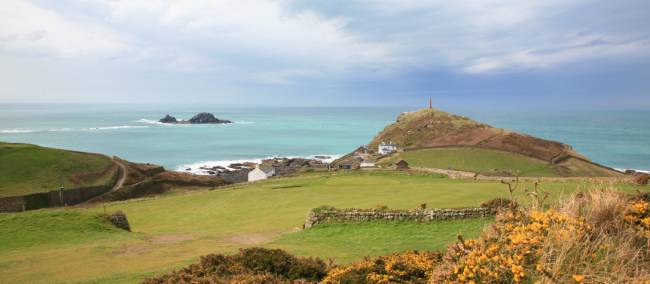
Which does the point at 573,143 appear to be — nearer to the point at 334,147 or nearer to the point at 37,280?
the point at 334,147

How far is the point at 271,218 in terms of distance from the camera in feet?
76.7

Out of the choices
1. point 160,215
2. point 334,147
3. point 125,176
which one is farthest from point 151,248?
point 334,147

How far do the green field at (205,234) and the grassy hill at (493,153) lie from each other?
34.4 metres

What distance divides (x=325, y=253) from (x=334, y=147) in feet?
403

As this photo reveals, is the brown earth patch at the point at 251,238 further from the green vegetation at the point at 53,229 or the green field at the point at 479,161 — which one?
the green field at the point at 479,161

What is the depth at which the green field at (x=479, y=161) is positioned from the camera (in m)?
58.8

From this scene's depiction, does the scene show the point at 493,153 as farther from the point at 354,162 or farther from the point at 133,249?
the point at 133,249

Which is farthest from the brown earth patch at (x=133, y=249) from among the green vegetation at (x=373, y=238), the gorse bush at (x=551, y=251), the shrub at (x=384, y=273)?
the shrub at (x=384, y=273)

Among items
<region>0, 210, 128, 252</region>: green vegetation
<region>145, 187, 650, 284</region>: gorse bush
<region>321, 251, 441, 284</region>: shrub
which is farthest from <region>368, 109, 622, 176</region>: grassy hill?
<region>145, 187, 650, 284</region>: gorse bush

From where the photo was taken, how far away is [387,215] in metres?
18.0

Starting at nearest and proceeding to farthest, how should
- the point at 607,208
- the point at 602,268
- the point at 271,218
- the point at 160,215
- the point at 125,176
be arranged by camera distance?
the point at 602,268, the point at 607,208, the point at 271,218, the point at 160,215, the point at 125,176

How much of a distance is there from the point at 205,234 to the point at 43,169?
39763 mm

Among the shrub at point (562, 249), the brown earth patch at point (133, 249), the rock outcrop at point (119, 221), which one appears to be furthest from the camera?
the rock outcrop at point (119, 221)

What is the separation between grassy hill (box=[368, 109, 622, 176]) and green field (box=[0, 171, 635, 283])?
34.4m
